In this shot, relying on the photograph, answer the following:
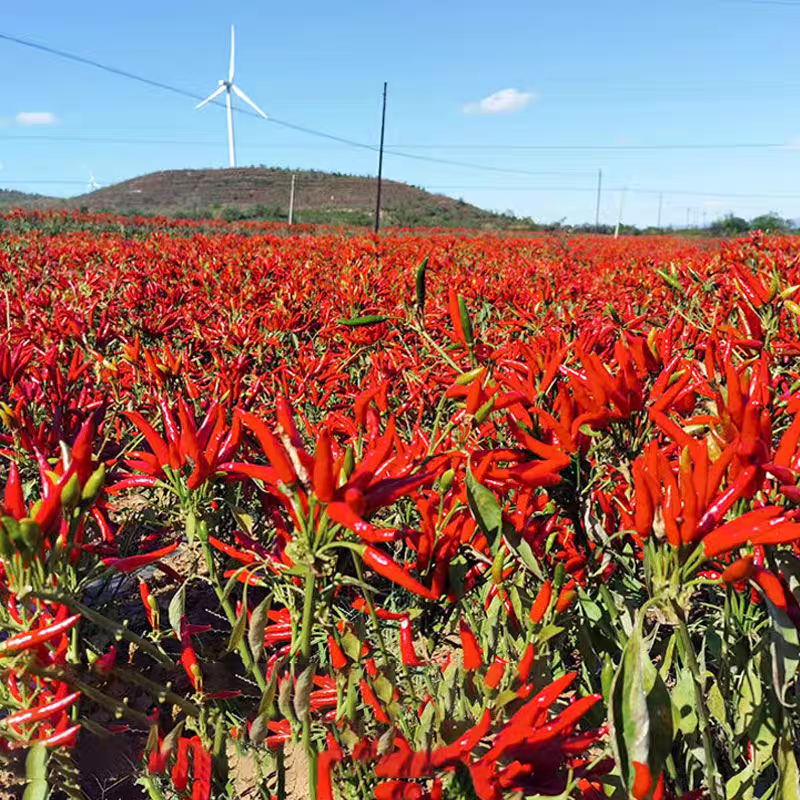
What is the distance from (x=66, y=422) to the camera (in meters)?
1.94

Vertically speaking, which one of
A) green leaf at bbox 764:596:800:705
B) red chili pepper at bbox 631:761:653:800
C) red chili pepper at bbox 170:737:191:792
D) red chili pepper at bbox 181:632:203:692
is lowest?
red chili pepper at bbox 170:737:191:792

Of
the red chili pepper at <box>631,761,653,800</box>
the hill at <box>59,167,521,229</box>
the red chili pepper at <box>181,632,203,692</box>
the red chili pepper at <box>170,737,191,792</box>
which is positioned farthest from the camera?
the hill at <box>59,167,521,229</box>

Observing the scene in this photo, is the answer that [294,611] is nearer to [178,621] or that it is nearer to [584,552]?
[178,621]

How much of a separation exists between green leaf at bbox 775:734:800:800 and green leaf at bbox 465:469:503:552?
570mm

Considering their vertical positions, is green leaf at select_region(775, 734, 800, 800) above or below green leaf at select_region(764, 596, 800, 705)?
below

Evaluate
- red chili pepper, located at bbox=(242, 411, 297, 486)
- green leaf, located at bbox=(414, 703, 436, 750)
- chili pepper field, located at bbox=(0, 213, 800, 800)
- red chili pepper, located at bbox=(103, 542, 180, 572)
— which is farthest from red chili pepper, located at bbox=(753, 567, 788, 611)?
red chili pepper, located at bbox=(103, 542, 180, 572)

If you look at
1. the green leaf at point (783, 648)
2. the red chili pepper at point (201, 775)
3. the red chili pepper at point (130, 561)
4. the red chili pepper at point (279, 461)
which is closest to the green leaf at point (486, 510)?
the red chili pepper at point (279, 461)

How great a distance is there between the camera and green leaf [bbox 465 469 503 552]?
1.09 metres

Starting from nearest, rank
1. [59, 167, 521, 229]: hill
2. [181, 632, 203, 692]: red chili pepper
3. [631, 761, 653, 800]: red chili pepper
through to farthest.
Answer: [631, 761, 653, 800]: red chili pepper
[181, 632, 203, 692]: red chili pepper
[59, 167, 521, 229]: hill

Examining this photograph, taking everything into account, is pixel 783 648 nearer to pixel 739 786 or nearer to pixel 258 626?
pixel 739 786

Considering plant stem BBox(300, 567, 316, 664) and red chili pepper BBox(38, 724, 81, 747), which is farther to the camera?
red chili pepper BBox(38, 724, 81, 747)

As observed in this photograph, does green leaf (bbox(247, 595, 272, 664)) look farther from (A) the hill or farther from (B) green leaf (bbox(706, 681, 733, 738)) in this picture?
(A) the hill

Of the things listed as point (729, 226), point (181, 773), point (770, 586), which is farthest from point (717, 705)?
point (729, 226)

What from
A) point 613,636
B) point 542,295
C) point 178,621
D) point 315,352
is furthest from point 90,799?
point 542,295
